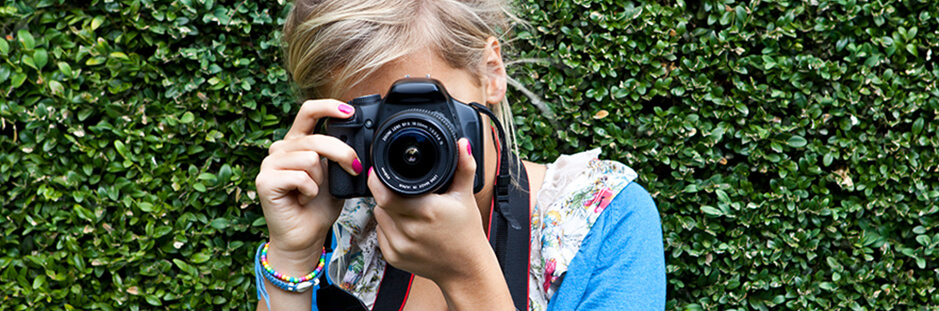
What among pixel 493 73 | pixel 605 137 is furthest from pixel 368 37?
pixel 605 137

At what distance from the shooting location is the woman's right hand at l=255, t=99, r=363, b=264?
1090 mm

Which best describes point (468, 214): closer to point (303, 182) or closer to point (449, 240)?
point (449, 240)

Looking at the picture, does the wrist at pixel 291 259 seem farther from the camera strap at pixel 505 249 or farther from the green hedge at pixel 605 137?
the green hedge at pixel 605 137

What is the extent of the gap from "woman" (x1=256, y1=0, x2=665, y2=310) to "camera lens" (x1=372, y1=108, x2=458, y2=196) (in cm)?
8

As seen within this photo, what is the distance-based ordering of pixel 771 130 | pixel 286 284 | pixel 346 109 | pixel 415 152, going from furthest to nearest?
1. pixel 771 130
2. pixel 286 284
3. pixel 346 109
4. pixel 415 152

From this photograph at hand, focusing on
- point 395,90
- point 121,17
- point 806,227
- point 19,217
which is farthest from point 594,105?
point 19,217

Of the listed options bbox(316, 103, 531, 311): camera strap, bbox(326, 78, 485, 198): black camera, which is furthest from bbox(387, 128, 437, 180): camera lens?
bbox(316, 103, 531, 311): camera strap

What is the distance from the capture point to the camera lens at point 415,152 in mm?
953

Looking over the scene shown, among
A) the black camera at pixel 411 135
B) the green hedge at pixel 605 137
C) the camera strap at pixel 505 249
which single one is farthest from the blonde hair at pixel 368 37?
the green hedge at pixel 605 137

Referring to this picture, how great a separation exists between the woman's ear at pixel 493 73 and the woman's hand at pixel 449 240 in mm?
325

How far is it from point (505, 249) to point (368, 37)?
478mm

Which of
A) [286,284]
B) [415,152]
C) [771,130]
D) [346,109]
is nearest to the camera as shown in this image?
[415,152]

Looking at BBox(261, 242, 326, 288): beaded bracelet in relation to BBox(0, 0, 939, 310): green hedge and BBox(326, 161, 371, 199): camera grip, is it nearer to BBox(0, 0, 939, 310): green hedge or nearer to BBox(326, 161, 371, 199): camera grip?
BBox(326, 161, 371, 199): camera grip

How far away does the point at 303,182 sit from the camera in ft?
3.68
